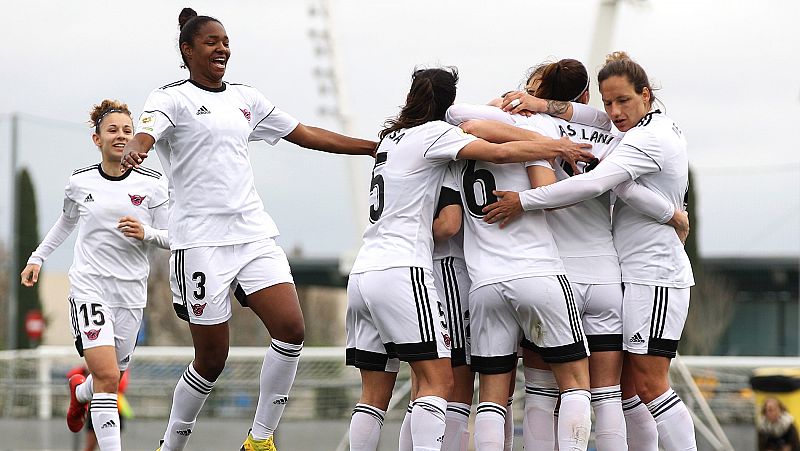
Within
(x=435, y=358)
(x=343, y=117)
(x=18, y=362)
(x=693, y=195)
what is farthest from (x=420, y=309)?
(x=343, y=117)

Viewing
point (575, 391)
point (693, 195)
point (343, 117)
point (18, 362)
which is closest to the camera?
point (575, 391)

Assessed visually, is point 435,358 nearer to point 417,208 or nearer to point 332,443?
point 417,208

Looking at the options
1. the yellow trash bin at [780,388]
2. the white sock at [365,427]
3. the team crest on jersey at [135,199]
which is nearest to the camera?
the white sock at [365,427]

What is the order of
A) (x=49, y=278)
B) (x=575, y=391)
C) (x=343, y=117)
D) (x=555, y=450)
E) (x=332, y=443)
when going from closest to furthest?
(x=575, y=391) → (x=555, y=450) → (x=332, y=443) → (x=49, y=278) → (x=343, y=117)

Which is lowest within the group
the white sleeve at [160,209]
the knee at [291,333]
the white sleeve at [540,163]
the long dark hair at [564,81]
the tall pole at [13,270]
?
→ the tall pole at [13,270]

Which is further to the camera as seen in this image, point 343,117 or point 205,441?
point 343,117

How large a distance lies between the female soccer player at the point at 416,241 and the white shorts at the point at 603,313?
730 mm

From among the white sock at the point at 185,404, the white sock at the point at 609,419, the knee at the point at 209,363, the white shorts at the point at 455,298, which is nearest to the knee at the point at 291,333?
the knee at the point at 209,363

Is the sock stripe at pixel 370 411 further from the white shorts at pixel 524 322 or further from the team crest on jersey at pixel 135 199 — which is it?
the team crest on jersey at pixel 135 199

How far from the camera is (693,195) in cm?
2345

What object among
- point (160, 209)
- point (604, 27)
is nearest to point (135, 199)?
point (160, 209)

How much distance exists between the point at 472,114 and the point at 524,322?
1.09m

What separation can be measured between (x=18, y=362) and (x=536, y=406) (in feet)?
44.2

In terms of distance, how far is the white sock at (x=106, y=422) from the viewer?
294 inches
